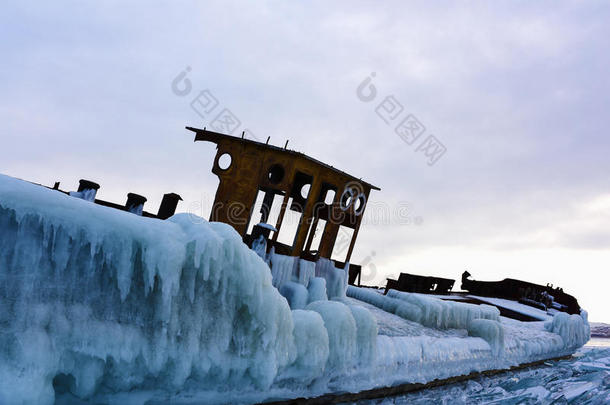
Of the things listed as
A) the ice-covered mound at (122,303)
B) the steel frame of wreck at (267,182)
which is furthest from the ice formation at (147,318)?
the steel frame of wreck at (267,182)

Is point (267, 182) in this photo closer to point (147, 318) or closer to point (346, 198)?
point (346, 198)

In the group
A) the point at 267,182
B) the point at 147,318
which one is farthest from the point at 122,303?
the point at 267,182

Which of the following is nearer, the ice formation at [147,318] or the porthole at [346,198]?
the ice formation at [147,318]

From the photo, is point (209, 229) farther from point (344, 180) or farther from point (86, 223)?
point (344, 180)

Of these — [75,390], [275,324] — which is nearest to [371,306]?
[275,324]

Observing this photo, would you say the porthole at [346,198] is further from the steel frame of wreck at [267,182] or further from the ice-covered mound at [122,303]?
the ice-covered mound at [122,303]

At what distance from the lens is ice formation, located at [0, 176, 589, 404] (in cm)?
291

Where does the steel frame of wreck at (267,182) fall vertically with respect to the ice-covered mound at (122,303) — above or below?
above

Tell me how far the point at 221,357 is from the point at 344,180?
9.53m

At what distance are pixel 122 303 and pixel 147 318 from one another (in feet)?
0.87

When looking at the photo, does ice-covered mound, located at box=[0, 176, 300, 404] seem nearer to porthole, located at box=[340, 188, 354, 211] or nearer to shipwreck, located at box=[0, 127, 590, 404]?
shipwreck, located at box=[0, 127, 590, 404]

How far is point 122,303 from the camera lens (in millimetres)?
3400

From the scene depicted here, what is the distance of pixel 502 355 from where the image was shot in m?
9.05

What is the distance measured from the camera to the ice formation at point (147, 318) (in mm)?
2906
